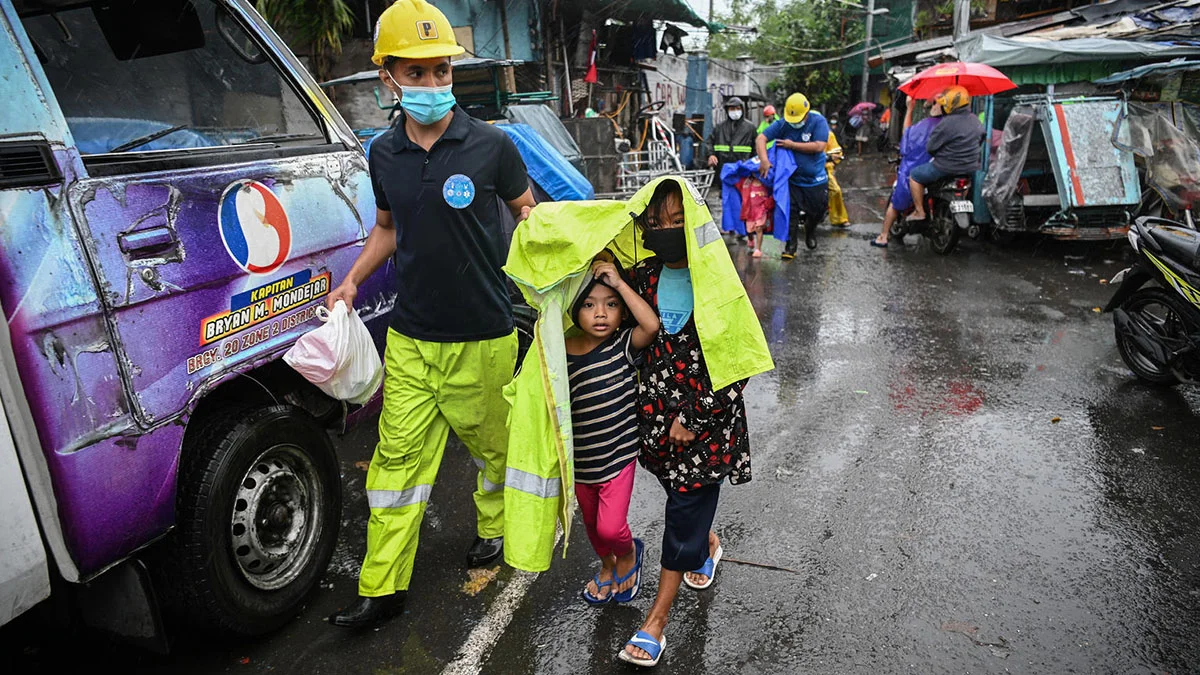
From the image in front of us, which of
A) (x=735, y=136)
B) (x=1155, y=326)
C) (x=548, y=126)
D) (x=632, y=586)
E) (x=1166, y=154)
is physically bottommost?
(x=632, y=586)

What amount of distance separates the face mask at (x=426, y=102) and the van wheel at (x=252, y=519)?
1154 millimetres

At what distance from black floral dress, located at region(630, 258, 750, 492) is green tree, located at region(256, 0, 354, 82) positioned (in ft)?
32.3

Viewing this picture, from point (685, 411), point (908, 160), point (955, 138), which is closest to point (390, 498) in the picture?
point (685, 411)

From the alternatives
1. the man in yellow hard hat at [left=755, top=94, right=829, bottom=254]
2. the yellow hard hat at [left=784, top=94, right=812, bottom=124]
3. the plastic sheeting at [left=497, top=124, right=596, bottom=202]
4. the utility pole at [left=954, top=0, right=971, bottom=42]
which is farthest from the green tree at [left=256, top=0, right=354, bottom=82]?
the utility pole at [left=954, top=0, right=971, bottom=42]

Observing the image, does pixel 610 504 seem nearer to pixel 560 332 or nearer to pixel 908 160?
pixel 560 332

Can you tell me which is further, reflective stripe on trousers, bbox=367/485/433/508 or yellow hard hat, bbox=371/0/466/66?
reflective stripe on trousers, bbox=367/485/433/508

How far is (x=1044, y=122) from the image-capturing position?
8547mm

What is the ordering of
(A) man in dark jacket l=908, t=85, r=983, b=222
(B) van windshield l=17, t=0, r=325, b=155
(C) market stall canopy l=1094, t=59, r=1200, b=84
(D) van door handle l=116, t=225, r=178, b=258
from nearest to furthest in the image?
(D) van door handle l=116, t=225, r=178, b=258
(B) van windshield l=17, t=0, r=325, b=155
(C) market stall canopy l=1094, t=59, r=1200, b=84
(A) man in dark jacket l=908, t=85, r=983, b=222

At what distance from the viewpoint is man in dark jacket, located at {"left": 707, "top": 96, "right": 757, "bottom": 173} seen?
9.95 meters

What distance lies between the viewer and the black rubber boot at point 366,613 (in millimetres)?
2824

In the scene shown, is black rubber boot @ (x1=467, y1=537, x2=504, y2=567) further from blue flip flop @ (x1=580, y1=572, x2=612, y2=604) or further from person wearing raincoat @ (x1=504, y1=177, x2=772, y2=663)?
person wearing raincoat @ (x1=504, y1=177, x2=772, y2=663)

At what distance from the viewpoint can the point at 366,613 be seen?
112 inches

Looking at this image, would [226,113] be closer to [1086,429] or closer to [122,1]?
[122,1]

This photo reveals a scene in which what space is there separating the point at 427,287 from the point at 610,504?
1.02 meters
